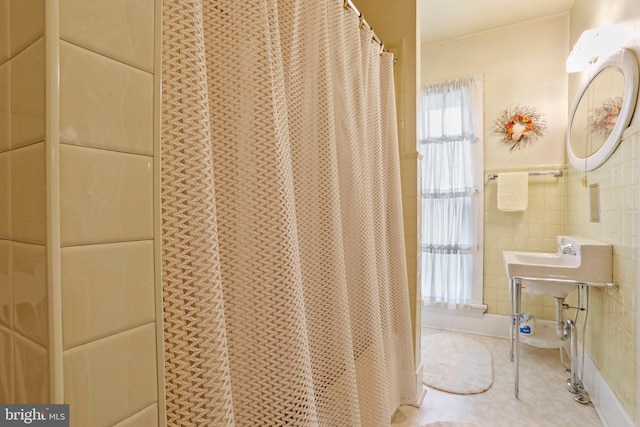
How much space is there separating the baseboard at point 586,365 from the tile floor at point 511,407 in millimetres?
89

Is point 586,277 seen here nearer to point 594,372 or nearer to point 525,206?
point 594,372

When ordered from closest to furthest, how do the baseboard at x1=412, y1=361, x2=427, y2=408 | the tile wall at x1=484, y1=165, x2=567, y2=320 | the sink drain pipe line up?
the baseboard at x1=412, y1=361, x2=427, y2=408 < the sink drain pipe < the tile wall at x1=484, y1=165, x2=567, y2=320

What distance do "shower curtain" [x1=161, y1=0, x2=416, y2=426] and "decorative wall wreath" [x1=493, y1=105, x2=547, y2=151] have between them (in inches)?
77.5

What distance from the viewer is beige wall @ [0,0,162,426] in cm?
31

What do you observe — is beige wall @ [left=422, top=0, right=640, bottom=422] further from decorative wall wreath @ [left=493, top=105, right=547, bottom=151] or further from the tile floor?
the tile floor

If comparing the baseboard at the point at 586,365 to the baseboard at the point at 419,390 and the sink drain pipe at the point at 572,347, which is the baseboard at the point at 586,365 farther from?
the baseboard at the point at 419,390

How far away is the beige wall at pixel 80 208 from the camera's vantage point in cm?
31

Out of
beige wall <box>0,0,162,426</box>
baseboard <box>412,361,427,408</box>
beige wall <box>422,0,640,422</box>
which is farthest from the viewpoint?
beige wall <box>422,0,640,422</box>

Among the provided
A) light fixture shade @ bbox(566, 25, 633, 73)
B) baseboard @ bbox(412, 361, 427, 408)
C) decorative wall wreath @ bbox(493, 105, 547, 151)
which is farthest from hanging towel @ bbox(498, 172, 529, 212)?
baseboard @ bbox(412, 361, 427, 408)

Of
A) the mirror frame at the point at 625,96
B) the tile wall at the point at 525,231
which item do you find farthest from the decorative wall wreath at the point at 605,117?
the tile wall at the point at 525,231

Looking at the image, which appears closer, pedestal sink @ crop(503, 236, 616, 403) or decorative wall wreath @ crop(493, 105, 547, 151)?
pedestal sink @ crop(503, 236, 616, 403)

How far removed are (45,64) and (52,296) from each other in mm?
223

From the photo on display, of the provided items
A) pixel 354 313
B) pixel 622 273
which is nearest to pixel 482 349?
pixel 622 273

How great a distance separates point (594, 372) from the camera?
1825 mm
